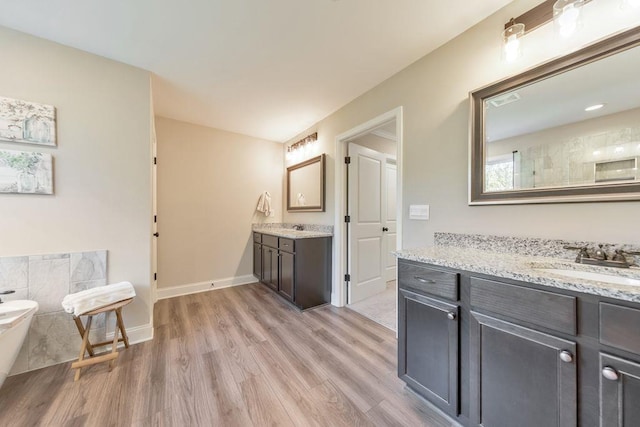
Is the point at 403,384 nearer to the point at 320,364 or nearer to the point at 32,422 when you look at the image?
the point at 320,364

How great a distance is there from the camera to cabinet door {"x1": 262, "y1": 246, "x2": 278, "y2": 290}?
310 centimetres

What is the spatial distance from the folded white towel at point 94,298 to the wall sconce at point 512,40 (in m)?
3.19

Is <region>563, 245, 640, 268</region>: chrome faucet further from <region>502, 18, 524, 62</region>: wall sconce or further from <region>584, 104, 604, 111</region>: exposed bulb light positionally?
<region>502, 18, 524, 62</region>: wall sconce

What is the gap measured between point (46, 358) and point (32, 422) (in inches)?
27.6

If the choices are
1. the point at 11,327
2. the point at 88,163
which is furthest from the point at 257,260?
the point at 11,327

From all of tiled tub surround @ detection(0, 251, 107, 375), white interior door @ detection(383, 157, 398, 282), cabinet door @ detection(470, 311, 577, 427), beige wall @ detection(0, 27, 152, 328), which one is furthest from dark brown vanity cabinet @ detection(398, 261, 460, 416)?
tiled tub surround @ detection(0, 251, 107, 375)

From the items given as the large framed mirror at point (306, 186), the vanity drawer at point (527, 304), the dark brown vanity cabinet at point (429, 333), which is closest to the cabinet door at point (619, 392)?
the vanity drawer at point (527, 304)

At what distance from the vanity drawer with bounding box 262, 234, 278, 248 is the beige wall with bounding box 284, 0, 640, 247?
1.74 meters

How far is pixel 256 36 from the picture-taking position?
1726 mm

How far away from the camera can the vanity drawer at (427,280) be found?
121cm

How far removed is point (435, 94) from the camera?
184cm

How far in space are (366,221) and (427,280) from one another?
1.78 metres

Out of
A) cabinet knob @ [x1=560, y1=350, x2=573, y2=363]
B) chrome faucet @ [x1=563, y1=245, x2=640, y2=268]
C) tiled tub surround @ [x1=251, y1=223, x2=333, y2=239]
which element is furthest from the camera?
tiled tub surround @ [x1=251, y1=223, x2=333, y2=239]

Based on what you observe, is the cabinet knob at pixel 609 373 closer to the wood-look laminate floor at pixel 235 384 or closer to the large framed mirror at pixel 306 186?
the wood-look laminate floor at pixel 235 384
